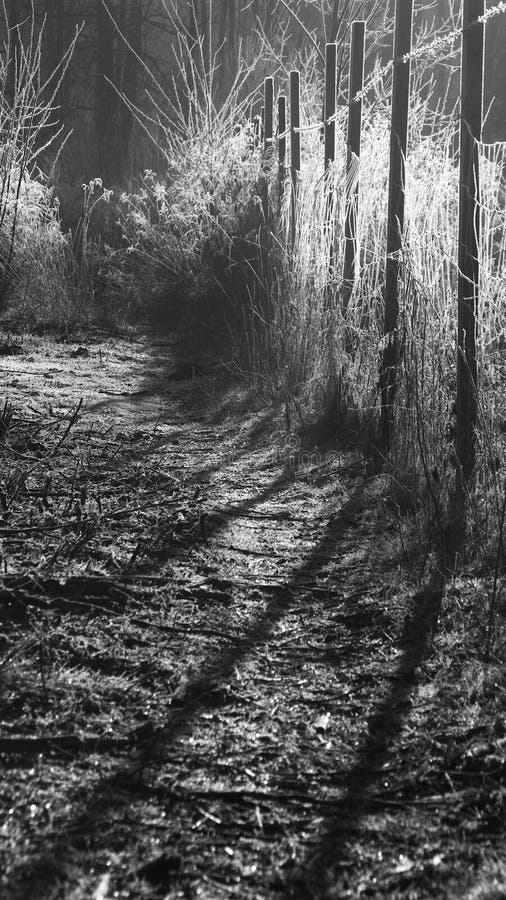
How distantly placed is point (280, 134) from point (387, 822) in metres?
6.02

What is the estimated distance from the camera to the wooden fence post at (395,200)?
3408 millimetres

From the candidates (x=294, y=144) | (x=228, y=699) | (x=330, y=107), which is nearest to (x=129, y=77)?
(x=294, y=144)

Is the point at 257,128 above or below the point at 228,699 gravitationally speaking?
above

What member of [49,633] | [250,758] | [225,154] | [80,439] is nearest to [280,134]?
[225,154]

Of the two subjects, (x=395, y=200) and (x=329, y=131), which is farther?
(x=329, y=131)

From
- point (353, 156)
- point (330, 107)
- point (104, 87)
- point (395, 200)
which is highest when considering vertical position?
point (104, 87)

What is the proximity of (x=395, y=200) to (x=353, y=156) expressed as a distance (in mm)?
788

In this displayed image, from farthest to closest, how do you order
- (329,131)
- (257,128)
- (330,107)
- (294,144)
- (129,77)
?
1. (129,77)
2. (257,128)
3. (294,144)
4. (330,107)
5. (329,131)

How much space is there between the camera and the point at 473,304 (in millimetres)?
2797

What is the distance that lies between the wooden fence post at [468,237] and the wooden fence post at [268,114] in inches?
189

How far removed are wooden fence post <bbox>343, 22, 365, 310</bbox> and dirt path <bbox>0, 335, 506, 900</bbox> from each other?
3.61 ft

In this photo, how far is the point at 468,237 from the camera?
2.79m

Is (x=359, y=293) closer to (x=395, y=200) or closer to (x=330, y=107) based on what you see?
(x=395, y=200)

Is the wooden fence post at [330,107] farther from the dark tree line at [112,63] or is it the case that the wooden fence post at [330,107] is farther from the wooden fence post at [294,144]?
the dark tree line at [112,63]
